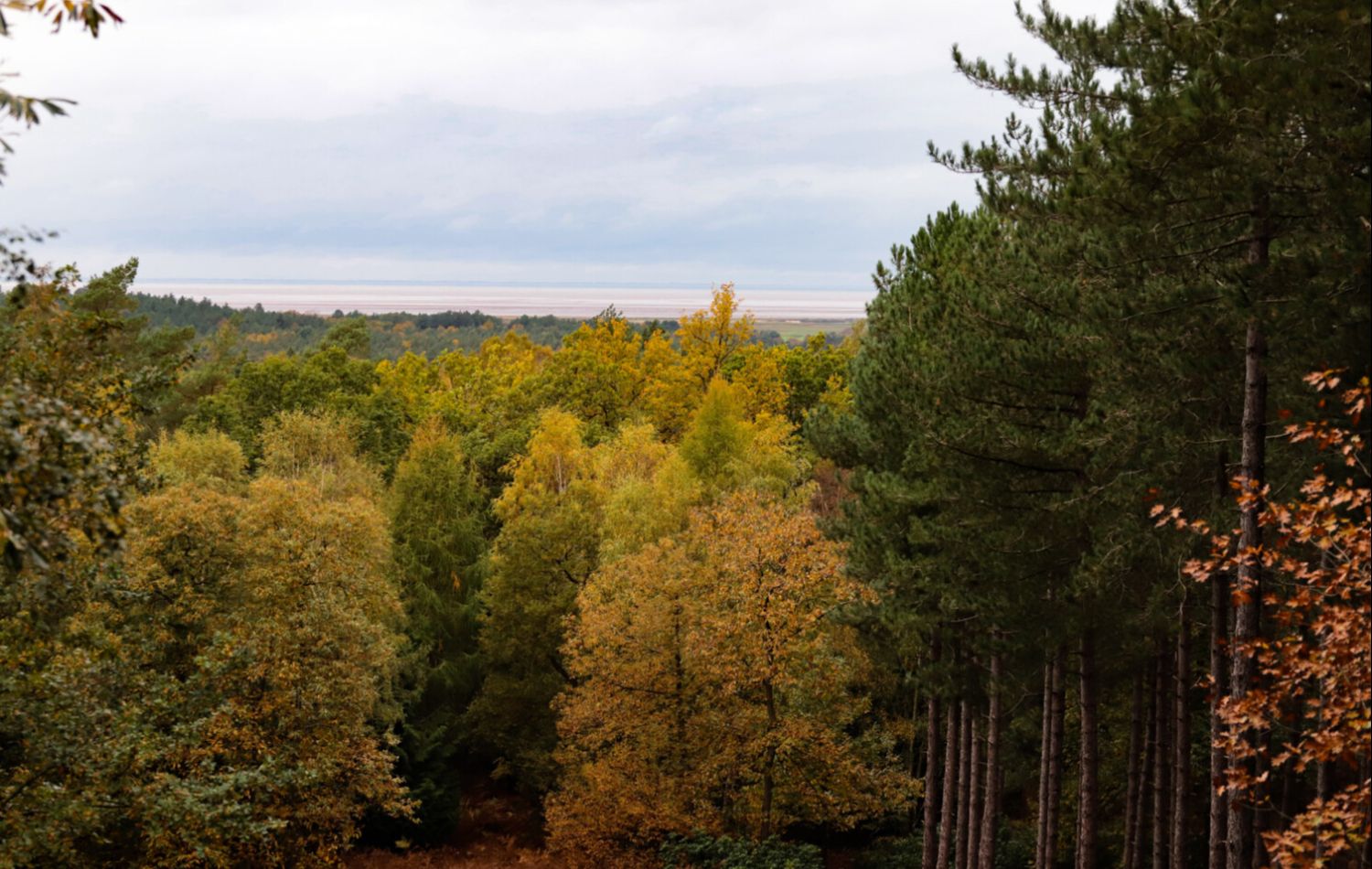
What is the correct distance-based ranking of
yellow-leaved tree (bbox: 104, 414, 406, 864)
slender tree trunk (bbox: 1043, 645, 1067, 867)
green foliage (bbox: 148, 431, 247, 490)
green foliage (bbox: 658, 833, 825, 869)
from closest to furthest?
slender tree trunk (bbox: 1043, 645, 1067, 867) → yellow-leaved tree (bbox: 104, 414, 406, 864) → green foliage (bbox: 658, 833, 825, 869) → green foliage (bbox: 148, 431, 247, 490)

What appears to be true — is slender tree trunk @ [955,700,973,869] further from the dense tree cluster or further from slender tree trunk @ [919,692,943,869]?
the dense tree cluster

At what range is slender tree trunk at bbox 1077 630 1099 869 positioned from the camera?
16219 mm

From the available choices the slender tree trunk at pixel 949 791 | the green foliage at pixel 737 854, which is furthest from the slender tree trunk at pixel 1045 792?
the green foliage at pixel 737 854

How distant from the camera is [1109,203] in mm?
11094

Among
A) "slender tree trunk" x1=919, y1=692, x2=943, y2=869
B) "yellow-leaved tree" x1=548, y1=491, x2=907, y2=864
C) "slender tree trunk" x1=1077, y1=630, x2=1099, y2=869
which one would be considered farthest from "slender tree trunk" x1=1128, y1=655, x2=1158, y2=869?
"yellow-leaved tree" x1=548, y1=491, x2=907, y2=864

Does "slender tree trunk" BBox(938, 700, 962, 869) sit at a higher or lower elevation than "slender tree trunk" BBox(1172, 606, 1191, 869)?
lower

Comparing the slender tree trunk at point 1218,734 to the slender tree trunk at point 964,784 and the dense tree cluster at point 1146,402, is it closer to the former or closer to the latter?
the dense tree cluster at point 1146,402

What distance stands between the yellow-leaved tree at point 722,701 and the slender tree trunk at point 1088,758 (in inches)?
265

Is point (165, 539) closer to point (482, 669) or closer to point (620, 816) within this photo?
point (620, 816)

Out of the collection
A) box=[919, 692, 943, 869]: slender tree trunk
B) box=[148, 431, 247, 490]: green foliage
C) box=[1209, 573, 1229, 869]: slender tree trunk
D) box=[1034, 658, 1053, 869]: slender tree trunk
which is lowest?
box=[919, 692, 943, 869]: slender tree trunk

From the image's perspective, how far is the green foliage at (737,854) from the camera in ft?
72.5

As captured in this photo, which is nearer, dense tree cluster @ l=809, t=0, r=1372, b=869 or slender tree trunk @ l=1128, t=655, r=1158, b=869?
dense tree cluster @ l=809, t=0, r=1372, b=869

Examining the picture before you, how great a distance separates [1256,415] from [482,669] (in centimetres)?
2799

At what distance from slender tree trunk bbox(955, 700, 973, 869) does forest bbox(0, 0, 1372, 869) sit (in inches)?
4.1
